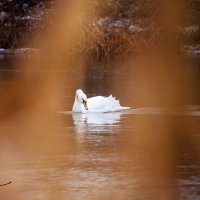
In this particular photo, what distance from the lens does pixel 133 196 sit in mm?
13078

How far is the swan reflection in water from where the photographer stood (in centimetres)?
1998

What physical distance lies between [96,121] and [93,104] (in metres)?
1.96

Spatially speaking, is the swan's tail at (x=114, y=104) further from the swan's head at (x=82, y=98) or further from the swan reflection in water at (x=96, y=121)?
the swan's head at (x=82, y=98)

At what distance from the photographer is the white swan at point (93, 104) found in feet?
76.2

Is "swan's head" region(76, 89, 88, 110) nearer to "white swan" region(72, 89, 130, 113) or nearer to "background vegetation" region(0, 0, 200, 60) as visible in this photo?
"white swan" region(72, 89, 130, 113)

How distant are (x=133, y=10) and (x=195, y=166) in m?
63.2

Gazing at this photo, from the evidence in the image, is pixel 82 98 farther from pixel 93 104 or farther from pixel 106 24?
pixel 106 24

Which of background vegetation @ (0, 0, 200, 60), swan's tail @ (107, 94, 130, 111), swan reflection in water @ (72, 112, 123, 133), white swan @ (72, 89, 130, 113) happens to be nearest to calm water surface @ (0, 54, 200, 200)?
swan reflection in water @ (72, 112, 123, 133)

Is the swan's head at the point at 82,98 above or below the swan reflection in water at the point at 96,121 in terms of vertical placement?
above

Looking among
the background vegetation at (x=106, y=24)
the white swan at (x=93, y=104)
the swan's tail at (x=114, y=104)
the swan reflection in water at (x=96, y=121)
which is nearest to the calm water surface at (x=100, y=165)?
the swan reflection in water at (x=96, y=121)

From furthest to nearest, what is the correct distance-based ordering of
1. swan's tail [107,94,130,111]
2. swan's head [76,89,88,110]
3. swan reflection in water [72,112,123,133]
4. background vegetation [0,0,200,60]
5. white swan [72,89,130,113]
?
background vegetation [0,0,200,60]
swan's tail [107,94,130,111]
white swan [72,89,130,113]
swan's head [76,89,88,110]
swan reflection in water [72,112,123,133]

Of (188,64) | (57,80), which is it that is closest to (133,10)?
(188,64)

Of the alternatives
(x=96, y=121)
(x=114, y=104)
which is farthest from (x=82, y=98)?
(x=96, y=121)

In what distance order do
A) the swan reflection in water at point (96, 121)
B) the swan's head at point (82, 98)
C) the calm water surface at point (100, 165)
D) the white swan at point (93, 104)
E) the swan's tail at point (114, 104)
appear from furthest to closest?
the swan's tail at point (114, 104)
the white swan at point (93, 104)
the swan's head at point (82, 98)
the swan reflection in water at point (96, 121)
the calm water surface at point (100, 165)
